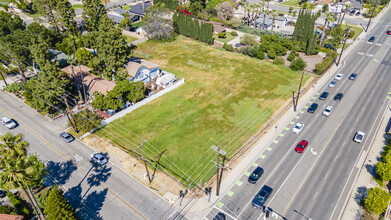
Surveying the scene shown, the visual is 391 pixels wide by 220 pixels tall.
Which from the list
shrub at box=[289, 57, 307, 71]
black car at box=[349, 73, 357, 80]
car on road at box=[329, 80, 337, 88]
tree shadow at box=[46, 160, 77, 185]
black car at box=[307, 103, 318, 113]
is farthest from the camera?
shrub at box=[289, 57, 307, 71]

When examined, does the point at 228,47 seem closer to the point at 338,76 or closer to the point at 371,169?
the point at 338,76

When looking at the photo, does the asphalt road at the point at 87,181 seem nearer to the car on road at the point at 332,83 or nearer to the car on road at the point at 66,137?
the car on road at the point at 66,137

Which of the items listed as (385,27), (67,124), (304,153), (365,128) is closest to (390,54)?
(385,27)

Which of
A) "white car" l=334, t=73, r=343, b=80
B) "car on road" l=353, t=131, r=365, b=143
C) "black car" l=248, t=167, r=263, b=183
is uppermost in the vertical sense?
"white car" l=334, t=73, r=343, b=80

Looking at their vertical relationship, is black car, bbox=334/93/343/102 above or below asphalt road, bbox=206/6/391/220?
above

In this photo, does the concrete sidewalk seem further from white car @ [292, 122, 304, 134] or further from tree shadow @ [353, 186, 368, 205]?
white car @ [292, 122, 304, 134]

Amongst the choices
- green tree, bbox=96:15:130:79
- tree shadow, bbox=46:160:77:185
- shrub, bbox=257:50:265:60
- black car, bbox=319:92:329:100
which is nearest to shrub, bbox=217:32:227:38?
shrub, bbox=257:50:265:60

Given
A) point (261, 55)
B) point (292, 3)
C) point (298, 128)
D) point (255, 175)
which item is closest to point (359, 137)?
point (298, 128)
